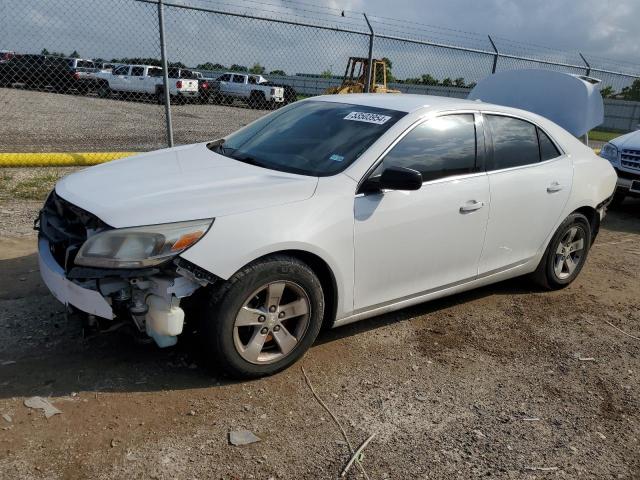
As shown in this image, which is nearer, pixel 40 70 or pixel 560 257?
pixel 560 257

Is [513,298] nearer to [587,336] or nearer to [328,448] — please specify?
[587,336]

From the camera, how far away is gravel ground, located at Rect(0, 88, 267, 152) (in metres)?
11.1

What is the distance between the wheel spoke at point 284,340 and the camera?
3.18 meters

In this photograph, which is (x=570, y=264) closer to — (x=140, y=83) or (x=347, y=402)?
(x=347, y=402)

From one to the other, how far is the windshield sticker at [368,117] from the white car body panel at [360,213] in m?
0.13

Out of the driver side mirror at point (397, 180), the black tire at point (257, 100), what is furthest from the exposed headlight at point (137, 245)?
the black tire at point (257, 100)

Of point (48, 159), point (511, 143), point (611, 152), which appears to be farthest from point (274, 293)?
point (611, 152)

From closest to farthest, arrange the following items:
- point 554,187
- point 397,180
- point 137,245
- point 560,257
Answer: point 137,245 < point 397,180 < point 554,187 < point 560,257

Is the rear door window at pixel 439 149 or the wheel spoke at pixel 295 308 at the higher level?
the rear door window at pixel 439 149

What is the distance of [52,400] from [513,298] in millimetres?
3558

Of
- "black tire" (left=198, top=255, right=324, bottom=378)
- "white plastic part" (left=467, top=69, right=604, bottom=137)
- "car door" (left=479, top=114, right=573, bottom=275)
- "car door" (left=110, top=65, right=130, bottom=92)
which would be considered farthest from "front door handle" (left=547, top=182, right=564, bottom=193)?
"car door" (left=110, top=65, right=130, bottom=92)

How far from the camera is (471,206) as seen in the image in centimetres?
384

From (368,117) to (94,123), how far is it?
45.5 ft

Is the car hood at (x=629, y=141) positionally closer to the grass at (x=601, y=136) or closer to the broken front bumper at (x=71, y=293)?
the broken front bumper at (x=71, y=293)
